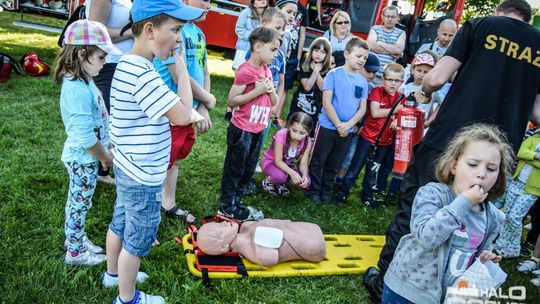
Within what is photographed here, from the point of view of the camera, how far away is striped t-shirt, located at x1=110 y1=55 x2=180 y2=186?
1.85m

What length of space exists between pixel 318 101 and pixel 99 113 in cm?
306

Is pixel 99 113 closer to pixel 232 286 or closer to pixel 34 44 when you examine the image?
pixel 232 286

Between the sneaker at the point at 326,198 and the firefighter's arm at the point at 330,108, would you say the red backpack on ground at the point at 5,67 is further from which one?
the sneaker at the point at 326,198

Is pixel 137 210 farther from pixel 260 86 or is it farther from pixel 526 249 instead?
pixel 526 249

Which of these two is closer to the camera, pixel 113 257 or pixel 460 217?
pixel 460 217

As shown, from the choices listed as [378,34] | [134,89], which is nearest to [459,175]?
[134,89]

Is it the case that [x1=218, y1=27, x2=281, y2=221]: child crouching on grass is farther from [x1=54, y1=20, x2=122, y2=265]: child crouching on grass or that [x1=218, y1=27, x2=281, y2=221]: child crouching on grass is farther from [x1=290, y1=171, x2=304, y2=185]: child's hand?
→ [x1=54, y1=20, x2=122, y2=265]: child crouching on grass

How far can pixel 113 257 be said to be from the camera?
7.72ft

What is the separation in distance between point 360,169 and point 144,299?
2.88 meters

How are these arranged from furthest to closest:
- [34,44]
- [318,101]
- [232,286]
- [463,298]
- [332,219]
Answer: [34,44] < [318,101] < [332,219] < [232,286] < [463,298]

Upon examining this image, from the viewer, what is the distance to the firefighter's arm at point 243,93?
3361 millimetres

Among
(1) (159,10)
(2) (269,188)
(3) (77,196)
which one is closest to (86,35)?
(1) (159,10)

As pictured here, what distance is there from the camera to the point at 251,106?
3.43 metres

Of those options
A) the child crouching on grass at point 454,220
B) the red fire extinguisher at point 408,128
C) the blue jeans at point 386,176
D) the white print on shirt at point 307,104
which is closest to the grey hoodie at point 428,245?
the child crouching on grass at point 454,220
